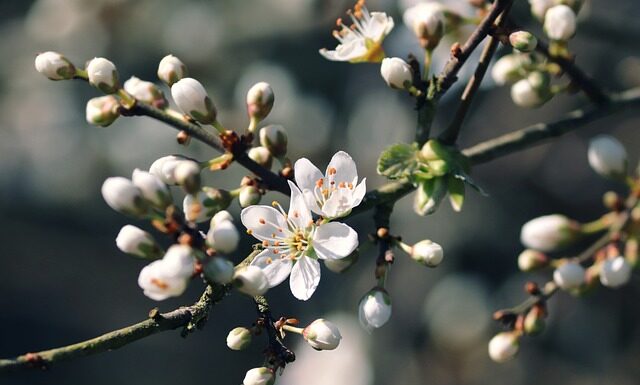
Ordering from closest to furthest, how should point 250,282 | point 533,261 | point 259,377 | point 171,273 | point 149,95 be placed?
point 171,273 < point 250,282 < point 259,377 < point 149,95 < point 533,261

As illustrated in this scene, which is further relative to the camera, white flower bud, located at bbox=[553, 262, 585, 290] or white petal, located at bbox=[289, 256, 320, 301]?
white flower bud, located at bbox=[553, 262, 585, 290]

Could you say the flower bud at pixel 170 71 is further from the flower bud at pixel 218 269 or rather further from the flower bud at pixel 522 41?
the flower bud at pixel 522 41

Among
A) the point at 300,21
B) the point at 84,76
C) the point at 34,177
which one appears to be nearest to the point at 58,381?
the point at 34,177

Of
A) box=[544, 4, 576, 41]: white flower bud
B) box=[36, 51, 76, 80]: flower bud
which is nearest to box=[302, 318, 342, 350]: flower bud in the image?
box=[36, 51, 76, 80]: flower bud

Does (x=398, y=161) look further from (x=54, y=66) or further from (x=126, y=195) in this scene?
(x=54, y=66)

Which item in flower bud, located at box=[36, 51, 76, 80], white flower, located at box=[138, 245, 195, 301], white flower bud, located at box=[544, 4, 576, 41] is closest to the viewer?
white flower, located at box=[138, 245, 195, 301]

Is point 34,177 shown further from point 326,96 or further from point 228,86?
point 326,96

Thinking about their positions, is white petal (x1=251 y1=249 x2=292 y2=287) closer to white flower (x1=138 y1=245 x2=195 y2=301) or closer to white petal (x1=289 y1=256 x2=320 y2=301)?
white petal (x1=289 y1=256 x2=320 y2=301)

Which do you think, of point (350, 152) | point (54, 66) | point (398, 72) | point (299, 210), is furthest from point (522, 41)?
point (350, 152)

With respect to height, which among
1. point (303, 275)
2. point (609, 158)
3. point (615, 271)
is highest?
point (303, 275)
